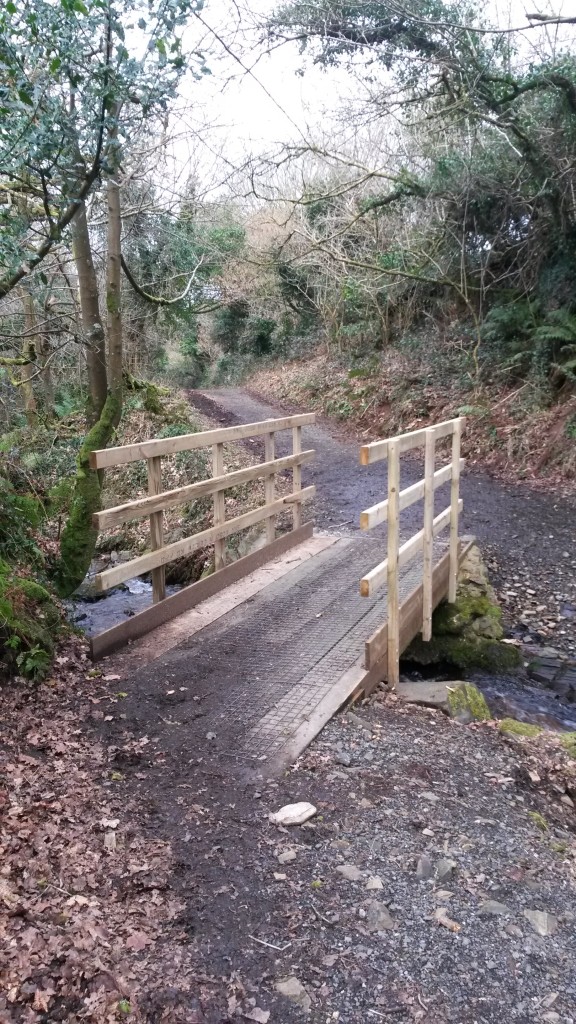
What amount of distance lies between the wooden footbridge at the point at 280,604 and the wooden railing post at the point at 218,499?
0.04 feet

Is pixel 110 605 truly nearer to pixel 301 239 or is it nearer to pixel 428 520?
pixel 428 520

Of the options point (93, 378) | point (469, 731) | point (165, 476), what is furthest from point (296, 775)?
point (165, 476)

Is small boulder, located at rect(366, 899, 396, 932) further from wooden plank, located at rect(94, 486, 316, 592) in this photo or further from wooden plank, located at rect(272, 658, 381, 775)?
wooden plank, located at rect(94, 486, 316, 592)

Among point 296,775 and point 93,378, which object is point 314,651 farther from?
point 93,378

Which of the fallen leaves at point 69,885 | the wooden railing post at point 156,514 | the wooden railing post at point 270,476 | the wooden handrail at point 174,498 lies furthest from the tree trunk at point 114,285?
the fallen leaves at point 69,885

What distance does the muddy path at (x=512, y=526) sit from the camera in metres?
7.65

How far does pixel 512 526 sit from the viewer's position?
31.3ft

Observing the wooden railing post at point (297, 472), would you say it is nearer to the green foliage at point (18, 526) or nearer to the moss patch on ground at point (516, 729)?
the green foliage at point (18, 526)

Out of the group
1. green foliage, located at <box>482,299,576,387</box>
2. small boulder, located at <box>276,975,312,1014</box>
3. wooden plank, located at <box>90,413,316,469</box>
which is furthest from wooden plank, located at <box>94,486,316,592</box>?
green foliage, located at <box>482,299,576,387</box>

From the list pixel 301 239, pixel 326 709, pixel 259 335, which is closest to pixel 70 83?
pixel 326 709

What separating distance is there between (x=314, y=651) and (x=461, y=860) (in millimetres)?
2217

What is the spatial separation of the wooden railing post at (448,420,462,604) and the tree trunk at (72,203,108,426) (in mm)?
3907

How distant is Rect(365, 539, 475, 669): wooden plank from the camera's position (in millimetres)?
4695

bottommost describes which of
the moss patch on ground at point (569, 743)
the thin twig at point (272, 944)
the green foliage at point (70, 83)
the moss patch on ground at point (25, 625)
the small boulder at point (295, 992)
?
the moss patch on ground at point (569, 743)
